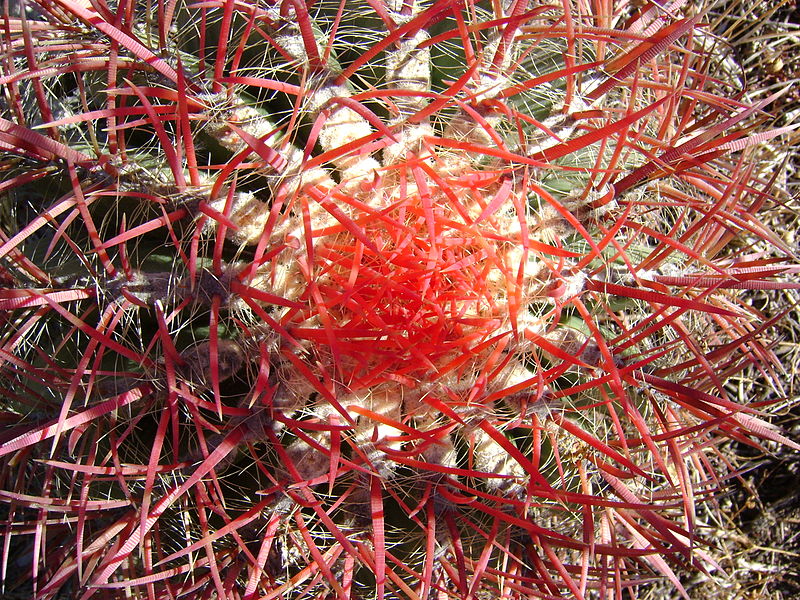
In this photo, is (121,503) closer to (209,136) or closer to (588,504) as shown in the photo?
(209,136)

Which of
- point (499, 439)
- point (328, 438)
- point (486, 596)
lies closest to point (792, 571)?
point (486, 596)

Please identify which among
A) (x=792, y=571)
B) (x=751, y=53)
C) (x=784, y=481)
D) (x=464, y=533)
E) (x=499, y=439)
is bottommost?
(x=792, y=571)

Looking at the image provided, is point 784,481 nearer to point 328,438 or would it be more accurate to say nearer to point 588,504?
point 588,504

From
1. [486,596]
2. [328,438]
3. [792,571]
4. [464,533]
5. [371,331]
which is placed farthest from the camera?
[792,571]

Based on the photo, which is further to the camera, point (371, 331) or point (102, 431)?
point (102, 431)

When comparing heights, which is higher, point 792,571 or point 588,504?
point 588,504

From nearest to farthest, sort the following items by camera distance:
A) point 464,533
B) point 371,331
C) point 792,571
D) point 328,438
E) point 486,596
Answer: point 371,331 → point 328,438 → point 464,533 → point 486,596 → point 792,571
